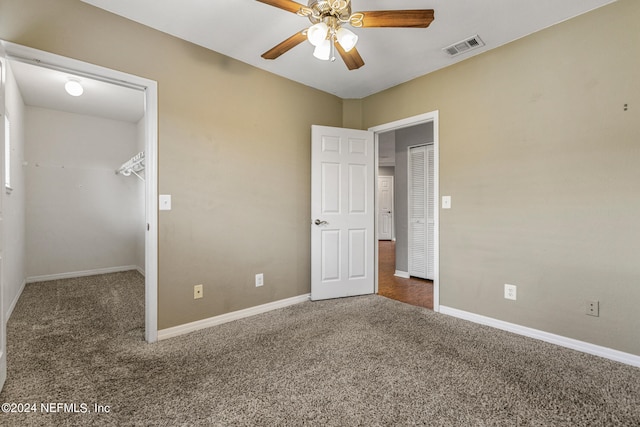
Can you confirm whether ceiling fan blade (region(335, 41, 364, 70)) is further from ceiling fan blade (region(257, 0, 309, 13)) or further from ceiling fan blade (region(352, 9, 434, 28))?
ceiling fan blade (region(257, 0, 309, 13))

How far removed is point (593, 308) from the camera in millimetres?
2145

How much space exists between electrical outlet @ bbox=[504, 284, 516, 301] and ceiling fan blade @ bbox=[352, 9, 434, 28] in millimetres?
2205

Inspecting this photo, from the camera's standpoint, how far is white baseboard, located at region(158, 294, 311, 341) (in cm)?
244

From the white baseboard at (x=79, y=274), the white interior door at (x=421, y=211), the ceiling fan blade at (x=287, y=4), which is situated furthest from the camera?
the white interior door at (x=421, y=211)

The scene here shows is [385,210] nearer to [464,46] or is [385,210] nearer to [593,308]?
[464,46]

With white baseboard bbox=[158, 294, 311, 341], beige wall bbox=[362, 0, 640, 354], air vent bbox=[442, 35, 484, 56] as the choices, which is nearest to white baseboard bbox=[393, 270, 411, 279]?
beige wall bbox=[362, 0, 640, 354]

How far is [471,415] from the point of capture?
1490 mm

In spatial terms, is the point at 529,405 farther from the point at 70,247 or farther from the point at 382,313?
the point at 70,247

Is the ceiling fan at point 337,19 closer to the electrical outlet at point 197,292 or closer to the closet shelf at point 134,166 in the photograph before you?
the electrical outlet at point 197,292

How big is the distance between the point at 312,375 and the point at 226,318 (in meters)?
1.24

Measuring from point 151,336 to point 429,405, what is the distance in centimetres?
208

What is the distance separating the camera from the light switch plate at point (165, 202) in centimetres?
240

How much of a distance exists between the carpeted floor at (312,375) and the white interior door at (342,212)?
28.9 inches

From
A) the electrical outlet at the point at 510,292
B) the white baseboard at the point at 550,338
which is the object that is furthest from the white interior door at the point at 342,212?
the electrical outlet at the point at 510,292
